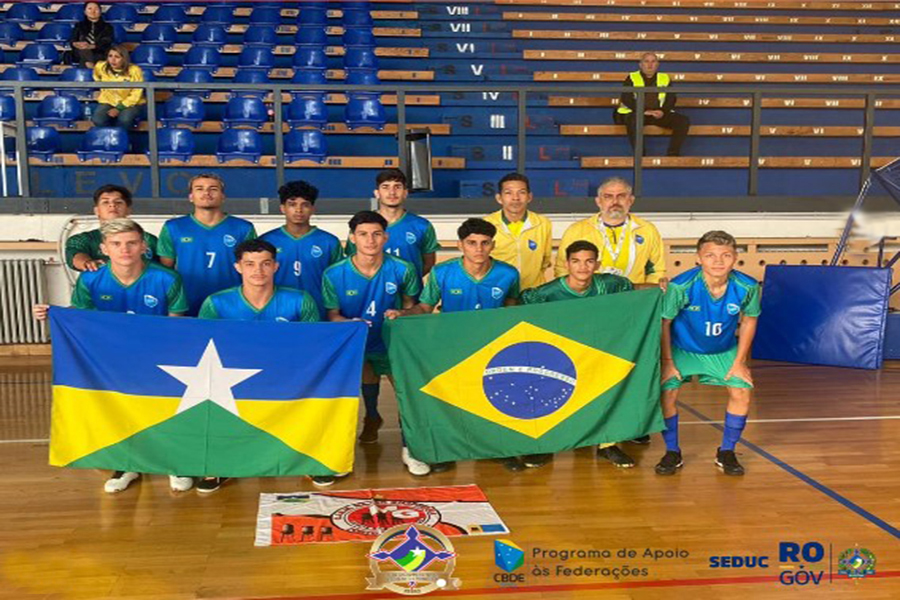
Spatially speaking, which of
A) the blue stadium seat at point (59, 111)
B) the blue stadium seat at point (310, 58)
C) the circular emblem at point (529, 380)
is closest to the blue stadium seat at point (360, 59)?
the blue stadium seat at point (310, 58)

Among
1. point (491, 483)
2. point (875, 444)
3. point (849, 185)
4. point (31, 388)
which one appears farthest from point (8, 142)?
point (849, 185)

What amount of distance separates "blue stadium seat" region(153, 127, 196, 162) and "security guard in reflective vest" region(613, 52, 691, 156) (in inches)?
194

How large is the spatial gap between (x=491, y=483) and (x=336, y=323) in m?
1.19

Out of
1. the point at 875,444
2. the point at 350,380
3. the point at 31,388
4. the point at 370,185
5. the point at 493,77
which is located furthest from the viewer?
the point at 493,77

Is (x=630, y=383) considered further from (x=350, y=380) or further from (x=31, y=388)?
(x=31, y=388)

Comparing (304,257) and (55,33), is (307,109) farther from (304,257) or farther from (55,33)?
(304,257)

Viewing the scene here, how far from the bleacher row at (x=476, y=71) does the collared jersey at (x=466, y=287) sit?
3.78 metres

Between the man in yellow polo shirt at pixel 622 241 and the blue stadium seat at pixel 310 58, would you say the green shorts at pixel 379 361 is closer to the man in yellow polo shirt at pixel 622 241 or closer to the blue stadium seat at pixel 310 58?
the man in yellow polo shirt at pixel 622 241

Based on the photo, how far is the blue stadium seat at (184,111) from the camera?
985cm

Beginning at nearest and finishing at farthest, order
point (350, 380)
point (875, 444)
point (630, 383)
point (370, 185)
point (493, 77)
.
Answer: point (350, 380), point (630, 383), point (875, 444), point (370, 185), point (493, 77)

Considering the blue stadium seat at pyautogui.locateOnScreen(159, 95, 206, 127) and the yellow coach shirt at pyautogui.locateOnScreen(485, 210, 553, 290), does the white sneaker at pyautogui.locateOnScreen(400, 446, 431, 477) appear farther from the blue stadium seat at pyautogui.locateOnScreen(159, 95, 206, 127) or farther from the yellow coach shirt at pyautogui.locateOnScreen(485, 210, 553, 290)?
the blue stadium seat at pyautogui.locateOnScreen(159, 95, 206, 127)

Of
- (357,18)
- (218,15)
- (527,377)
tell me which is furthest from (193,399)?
(218,15)

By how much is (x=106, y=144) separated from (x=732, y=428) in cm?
726

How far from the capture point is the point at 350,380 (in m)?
4.21
